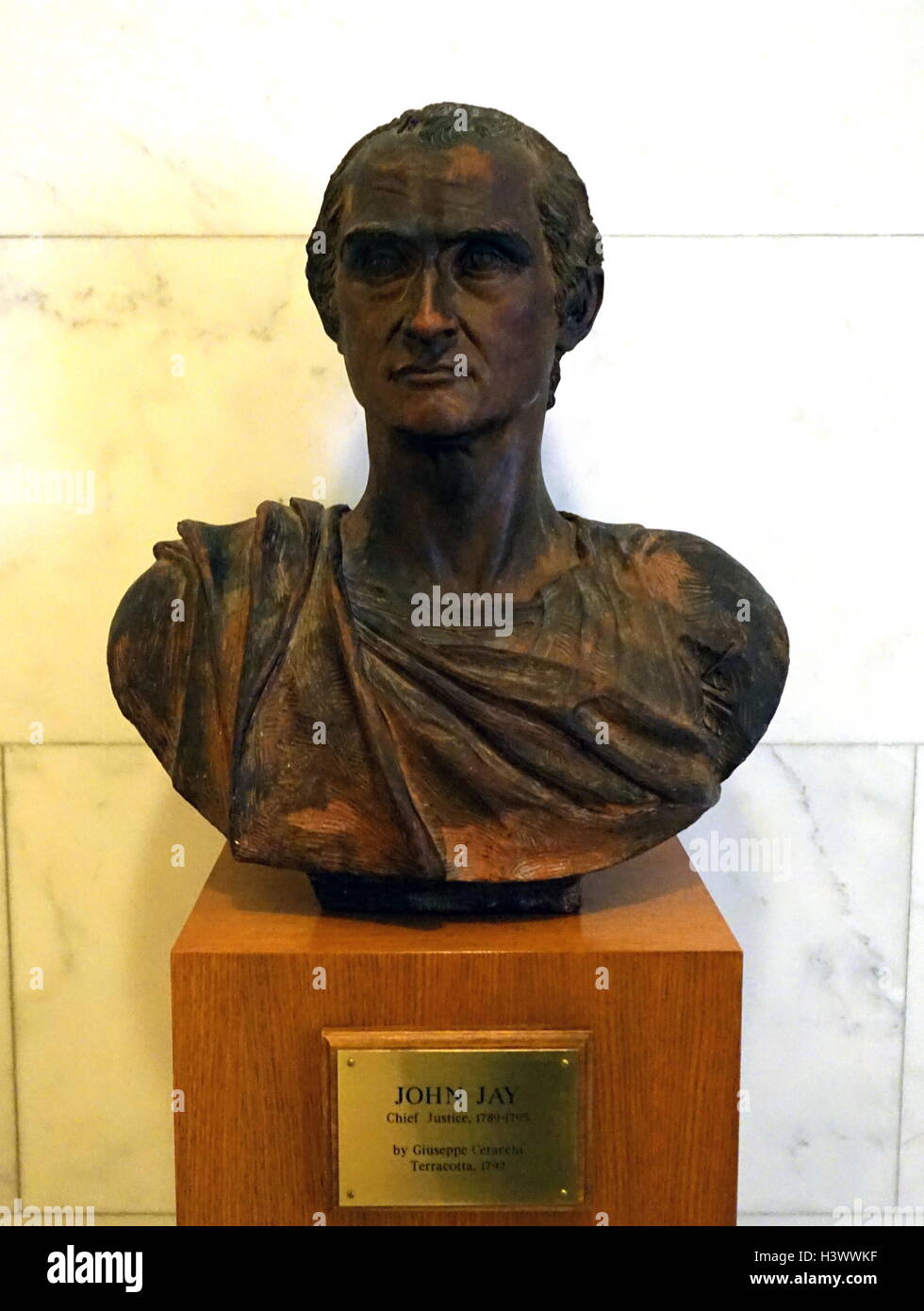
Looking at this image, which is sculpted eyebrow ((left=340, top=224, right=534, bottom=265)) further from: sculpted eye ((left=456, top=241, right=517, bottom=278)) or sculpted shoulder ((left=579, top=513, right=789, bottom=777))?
sculpted shoulder ((left=579, top=513, right=789, bottom=777))

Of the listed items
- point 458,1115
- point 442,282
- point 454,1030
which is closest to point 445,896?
point 454,1030

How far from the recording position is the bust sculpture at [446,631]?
6.80 ft

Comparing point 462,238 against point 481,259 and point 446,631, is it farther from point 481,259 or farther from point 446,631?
point 446,631

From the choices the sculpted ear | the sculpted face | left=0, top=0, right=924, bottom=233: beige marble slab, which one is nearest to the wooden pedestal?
the sculpted face

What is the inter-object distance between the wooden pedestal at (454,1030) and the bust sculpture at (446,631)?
117 mm

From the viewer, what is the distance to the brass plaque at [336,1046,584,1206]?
2.04m

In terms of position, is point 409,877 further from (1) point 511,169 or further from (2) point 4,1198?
(2) point 4,1198

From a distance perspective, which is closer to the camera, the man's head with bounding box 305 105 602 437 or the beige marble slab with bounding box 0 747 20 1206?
the man's head with bounding box 305 105 602 437

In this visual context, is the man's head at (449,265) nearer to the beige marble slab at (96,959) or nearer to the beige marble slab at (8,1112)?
the beige marble slab at (96,959)

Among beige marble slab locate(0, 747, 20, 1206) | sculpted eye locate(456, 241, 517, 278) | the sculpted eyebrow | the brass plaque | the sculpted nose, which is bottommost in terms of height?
beige marble slab locate(0, 747, 20, 1206)

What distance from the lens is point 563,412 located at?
2910 millimetres

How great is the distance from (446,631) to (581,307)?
535mm

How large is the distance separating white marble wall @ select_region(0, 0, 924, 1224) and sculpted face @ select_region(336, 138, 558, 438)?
77 centimetres

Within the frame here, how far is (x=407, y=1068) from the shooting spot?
2047 mm
